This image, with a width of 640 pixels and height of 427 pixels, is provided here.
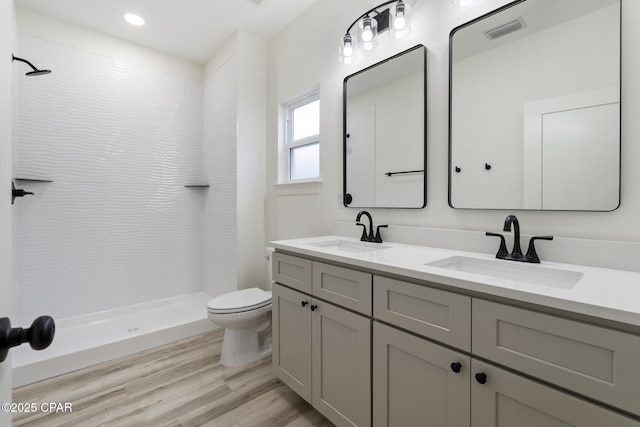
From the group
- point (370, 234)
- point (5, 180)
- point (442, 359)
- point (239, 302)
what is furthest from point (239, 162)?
point (442, 359)

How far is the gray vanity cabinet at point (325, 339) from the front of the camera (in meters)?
1.22

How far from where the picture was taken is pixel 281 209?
2.58m

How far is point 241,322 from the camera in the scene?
200 centimetres

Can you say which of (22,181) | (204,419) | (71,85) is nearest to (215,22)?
(71,85)

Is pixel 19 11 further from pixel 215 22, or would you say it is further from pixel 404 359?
pixel 404 359

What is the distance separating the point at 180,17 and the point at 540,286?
9.84 ft

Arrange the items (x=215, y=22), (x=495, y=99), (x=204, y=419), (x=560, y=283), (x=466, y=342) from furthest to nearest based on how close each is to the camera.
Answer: (x=215, y=22)
(x=204, y=419)
(x=495, y=99)
(x=560, y=283)
(x=466, y=342)

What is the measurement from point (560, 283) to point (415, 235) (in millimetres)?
670

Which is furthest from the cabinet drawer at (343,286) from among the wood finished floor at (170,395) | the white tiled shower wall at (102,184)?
the white tiled shower wall at (102,184)

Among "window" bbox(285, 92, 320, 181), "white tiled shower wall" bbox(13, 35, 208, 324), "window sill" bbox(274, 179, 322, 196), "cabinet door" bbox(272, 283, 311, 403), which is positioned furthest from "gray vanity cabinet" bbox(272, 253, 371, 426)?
"white tiled shower wall" bbox(13, 35, 208, 324)

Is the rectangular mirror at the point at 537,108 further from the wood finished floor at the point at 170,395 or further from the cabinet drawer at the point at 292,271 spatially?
the wood finished floor at the point at 170,395

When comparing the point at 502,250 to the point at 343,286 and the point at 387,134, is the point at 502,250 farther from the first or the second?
the point at 387,134

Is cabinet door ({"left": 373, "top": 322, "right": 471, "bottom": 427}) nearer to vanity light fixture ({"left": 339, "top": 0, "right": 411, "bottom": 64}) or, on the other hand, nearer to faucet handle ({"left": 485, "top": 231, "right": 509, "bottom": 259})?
faucet handle ({"left": 485, "top": 231, "right": 509, "bottom": 259})

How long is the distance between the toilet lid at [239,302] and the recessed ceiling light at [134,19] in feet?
7.83
